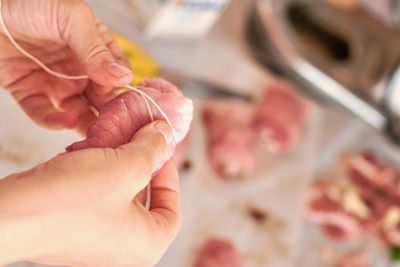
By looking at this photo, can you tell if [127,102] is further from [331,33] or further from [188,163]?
[331,33]

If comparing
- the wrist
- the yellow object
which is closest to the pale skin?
the wrist

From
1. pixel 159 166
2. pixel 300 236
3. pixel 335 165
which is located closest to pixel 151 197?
pixel 159 166

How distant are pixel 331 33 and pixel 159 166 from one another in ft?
2.65

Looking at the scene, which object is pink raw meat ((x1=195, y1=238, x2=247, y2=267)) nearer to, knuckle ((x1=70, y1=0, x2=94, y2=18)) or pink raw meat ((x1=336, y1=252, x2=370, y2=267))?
pink raw meat ((x1=336, y1=252, x2=370, y2=267))

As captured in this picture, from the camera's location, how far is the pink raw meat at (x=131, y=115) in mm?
540

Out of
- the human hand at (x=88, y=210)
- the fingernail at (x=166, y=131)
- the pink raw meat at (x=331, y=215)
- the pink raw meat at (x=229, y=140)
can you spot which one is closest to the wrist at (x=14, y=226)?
the human hand at (x=88, y=210)

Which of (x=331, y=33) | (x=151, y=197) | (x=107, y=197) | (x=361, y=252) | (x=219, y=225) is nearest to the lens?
(x=107, y=197)

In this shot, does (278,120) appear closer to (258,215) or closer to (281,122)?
(281,122)

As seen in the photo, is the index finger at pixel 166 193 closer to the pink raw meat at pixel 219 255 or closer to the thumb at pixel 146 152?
the thumb at pixel 146 152

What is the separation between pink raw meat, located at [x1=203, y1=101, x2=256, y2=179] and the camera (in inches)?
43.0

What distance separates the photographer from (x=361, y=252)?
117 cm

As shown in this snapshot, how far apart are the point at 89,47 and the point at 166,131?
11 cm

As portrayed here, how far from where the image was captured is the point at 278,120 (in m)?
1.16

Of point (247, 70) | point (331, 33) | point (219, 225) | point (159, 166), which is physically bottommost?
point (219, 225)
